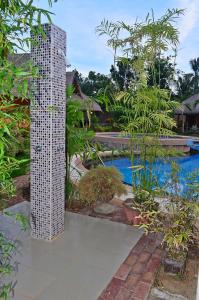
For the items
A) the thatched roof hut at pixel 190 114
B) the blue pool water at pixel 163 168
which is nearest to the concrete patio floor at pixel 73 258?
the blue pool water at pixel 163 168

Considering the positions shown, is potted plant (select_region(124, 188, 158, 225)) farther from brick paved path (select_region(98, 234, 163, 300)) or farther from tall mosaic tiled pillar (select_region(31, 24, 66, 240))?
tall mosaic tiled pillar (select_region(31, 24, 66, 240))

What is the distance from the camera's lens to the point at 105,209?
170 inches

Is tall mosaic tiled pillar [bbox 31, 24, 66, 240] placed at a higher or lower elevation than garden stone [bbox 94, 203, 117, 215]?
higher

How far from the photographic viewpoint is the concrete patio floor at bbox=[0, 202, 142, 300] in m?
2.38

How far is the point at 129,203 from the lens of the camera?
4113 millimetres

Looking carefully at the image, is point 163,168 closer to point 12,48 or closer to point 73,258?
point 73,258

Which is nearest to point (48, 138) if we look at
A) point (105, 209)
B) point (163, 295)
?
point (105, 209)

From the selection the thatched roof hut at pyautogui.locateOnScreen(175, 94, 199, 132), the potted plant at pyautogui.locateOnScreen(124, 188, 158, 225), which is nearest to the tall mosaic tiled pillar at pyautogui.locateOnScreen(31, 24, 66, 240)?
the potted plant at pyautogui.locateOnScreen(124, 188, 158, 225)

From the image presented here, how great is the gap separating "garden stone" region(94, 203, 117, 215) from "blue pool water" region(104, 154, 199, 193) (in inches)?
30.4

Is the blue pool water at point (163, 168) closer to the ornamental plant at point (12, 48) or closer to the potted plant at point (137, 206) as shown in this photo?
the potted plant at point (137, 206)

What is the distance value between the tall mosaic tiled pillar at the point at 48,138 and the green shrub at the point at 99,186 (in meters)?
0.97

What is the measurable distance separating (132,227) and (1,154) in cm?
297

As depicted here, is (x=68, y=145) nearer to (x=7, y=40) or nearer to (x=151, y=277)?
(x=151, y=277)

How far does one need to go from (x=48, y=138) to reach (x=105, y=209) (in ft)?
5.95
